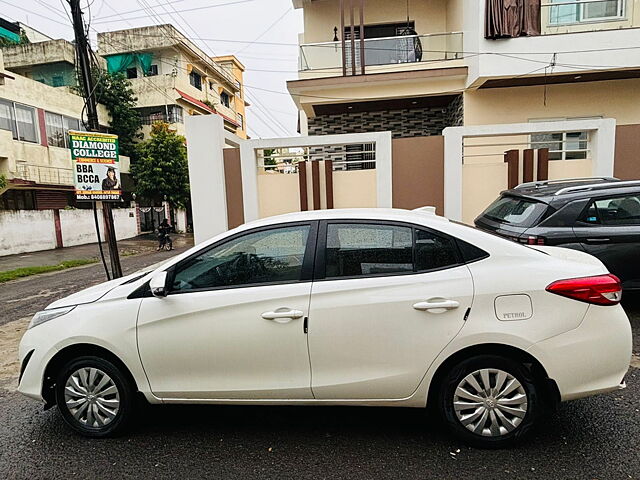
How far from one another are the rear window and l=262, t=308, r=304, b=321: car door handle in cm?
342

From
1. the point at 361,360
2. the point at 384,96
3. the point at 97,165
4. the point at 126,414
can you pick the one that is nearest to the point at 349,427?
the point at 361,360

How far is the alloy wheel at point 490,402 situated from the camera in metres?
2.58

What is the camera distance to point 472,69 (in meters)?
10.6

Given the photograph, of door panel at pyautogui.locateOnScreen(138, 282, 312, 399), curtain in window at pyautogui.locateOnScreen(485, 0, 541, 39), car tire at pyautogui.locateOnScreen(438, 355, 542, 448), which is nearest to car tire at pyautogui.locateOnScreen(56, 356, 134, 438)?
door panel at pyautogui.locateOnScreen(138, 282, 312, 399)

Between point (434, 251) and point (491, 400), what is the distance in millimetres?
977

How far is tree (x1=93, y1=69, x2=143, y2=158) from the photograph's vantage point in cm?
2367

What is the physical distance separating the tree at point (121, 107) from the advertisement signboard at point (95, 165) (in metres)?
19.7

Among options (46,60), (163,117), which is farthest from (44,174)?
(46,60)

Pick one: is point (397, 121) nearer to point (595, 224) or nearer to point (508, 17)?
point (508, 17)

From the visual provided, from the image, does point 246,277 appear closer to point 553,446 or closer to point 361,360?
point 361,360

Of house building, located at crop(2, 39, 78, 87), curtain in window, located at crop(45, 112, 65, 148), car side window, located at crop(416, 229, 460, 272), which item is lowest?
car side window, located at crop(416, 229, 460, 272)

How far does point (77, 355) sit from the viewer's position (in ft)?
9.62

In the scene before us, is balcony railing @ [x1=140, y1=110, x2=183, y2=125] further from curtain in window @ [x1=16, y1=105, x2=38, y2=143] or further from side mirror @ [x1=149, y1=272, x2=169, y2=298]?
side mirror @ [x1=149, y1=272, x2=169, y2=298]

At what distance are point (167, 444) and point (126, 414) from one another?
1.17 feet
